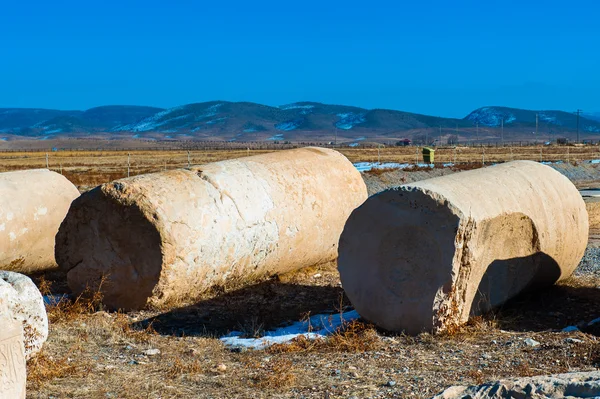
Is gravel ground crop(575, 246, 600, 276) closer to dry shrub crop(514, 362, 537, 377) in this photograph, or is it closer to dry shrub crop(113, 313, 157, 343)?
dry shrub crop(514, 362, 537, 377)

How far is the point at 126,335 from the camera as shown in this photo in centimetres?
789

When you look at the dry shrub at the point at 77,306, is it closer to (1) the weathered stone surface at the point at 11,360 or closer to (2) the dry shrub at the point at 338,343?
(2) the dry shrub at the point at 338,343

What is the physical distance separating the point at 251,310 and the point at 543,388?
4.90 m

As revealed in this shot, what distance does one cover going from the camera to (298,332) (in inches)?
311

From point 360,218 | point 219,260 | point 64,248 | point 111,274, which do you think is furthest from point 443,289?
point 64,248

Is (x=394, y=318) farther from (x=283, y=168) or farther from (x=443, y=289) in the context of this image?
(x=283, y=168)

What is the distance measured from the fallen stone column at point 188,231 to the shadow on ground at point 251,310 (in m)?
0.25

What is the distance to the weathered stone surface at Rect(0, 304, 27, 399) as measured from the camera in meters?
4.75

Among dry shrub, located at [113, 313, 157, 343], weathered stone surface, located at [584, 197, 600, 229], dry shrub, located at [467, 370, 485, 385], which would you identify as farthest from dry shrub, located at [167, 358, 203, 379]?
weathered stone surface, located at [584, 197, 600, 229]

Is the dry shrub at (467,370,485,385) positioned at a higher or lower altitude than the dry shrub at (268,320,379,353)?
lower

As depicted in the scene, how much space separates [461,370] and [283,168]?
5.04m

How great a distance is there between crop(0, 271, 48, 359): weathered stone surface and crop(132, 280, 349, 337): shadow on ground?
155 centimetres

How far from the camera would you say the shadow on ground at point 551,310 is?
7934 millimetres

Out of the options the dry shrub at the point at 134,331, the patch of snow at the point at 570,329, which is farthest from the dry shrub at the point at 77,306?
the patch of snow at the point at 570,329
